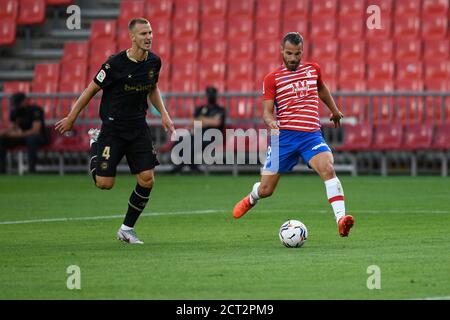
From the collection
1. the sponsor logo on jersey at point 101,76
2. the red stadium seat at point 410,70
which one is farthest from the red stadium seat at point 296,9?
the sponsor logo on jersey at point 101,76

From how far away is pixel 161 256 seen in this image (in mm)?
11438

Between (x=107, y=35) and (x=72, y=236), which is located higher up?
(x=107, y=35)

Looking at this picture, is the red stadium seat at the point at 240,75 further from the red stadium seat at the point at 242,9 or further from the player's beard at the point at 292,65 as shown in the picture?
the player's beard at the point at 292,65

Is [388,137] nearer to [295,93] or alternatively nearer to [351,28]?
[351,28]

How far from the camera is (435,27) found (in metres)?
27.5

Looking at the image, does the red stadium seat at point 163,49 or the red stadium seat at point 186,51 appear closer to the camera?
the red stadium seat at point 186,51

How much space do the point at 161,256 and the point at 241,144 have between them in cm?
1536

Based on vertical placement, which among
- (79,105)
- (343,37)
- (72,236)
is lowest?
(72,236)

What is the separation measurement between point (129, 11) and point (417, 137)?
8.27 metres

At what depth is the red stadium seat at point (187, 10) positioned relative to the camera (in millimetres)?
29703

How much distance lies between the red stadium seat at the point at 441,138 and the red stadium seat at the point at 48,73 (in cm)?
955
